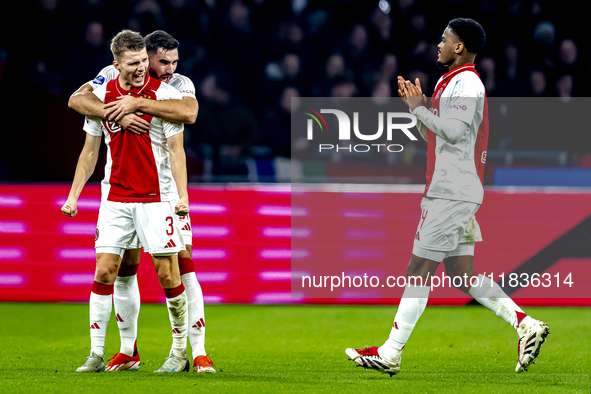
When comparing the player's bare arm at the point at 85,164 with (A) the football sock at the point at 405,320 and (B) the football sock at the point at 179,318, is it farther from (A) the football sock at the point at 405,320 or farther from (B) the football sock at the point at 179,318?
(A) the football sock at the point at 405,320

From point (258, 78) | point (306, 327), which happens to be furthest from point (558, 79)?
point (306, 327)

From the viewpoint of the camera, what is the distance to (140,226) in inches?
147

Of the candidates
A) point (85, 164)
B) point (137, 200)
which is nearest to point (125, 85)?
point (85, 164)

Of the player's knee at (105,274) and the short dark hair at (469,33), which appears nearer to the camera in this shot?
the player's knee at (105,274)

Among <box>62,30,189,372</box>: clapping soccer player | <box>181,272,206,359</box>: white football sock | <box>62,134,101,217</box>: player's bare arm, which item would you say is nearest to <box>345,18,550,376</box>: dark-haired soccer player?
<box>181,272,206,359</box>: white football sock

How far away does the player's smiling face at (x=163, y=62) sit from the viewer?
13.4ft

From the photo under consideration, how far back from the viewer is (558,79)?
7.99 m

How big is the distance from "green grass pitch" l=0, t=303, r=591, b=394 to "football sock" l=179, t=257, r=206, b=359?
0.19 meters

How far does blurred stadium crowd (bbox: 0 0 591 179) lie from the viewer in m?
7.83

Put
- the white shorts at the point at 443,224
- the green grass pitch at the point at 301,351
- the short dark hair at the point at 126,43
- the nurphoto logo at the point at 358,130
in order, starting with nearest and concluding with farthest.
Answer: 1. the green grass pitch at the point at 301,351
2. the short dark hair at the point at 126,43
3. the white shorts at the point at 443,224
4. the nurphoto logo at the point at 358,130

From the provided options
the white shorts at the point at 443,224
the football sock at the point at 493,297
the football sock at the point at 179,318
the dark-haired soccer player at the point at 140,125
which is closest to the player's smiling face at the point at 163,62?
the dark-haired soccer player at the point at 140,125

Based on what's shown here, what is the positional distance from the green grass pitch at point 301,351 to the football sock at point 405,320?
0.15m

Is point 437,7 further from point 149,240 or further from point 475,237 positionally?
point 149,240

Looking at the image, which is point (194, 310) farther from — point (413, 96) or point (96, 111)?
point (413, 96)
